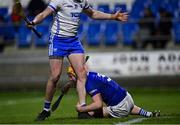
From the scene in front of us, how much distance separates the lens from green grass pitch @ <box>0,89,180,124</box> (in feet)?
42.7

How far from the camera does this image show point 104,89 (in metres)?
13.6

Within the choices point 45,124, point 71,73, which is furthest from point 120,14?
point 45,124

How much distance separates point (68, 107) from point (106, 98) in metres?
4.92

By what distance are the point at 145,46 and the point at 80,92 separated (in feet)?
44.0

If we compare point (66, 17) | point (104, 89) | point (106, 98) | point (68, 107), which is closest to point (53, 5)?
point (66, 17)

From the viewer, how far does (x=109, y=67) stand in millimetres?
26141

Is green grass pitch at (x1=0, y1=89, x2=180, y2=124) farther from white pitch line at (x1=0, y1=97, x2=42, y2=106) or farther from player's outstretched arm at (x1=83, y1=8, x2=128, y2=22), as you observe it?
player's outstretched arm at (x1=83, y1=8, x2=128, y2=22)

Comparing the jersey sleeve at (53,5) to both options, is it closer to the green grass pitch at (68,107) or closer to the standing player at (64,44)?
the standing player at (64,44)

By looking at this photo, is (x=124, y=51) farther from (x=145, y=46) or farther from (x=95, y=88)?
(x=95, y=88)

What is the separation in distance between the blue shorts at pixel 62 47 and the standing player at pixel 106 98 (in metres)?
0.36

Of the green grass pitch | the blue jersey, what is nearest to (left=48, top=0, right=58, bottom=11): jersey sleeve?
the blue jersey

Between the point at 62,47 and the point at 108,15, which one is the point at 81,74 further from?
the point at 108,15

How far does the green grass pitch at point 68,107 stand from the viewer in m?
13.0

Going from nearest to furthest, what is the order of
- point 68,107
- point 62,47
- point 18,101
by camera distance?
point 62,47, point 68,107, point 18,101
